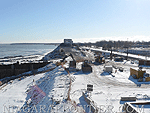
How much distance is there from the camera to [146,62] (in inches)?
1265

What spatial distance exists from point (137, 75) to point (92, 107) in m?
13.5

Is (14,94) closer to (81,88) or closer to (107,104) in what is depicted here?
(81,88)

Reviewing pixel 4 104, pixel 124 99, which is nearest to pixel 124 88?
pixel 124 99

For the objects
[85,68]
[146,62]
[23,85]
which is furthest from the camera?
[146,62]

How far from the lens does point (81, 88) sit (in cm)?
1636

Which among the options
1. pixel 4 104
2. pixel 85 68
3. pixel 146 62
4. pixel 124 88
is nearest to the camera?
pixel 4 104

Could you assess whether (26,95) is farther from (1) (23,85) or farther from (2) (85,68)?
(2) (85,68)

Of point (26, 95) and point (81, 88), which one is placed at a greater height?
point (81, 88)

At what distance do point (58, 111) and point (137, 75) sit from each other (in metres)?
15.5

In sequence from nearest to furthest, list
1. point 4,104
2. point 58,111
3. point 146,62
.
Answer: point 58,111 < point 4,104 < point 146,62

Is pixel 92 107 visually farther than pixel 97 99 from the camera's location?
No

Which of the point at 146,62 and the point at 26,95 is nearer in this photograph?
the point at 26,95

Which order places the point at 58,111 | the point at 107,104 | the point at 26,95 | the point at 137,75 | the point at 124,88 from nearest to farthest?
the point at 58,111 < the point at 107,104 < the point at 124,88 < the point at 26,95 < the point at 137,75

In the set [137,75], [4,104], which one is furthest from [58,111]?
[137,75]
